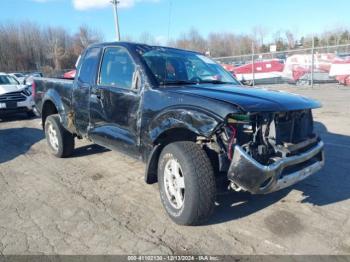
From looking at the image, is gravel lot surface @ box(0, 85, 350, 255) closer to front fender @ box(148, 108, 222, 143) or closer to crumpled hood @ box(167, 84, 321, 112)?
front fender @ box(148, 108, 222, 143)

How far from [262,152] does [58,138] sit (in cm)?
402

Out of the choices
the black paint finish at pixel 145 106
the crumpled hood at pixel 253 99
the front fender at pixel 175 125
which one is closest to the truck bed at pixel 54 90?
the black paint finish at pixel 145 106

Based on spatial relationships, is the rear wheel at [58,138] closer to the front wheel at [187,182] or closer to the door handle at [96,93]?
the door handle at [96,93]

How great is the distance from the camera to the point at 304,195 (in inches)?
170

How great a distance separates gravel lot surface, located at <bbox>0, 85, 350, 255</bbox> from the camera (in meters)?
3.21

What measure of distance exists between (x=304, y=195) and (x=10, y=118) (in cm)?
1085

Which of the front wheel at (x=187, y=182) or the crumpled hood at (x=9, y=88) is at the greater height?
the crumpled hood at (x=9, y=88)

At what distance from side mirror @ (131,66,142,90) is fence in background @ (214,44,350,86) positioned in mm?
14056

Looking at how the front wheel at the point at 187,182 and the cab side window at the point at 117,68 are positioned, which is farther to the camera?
the cab side window at the point at 117,68

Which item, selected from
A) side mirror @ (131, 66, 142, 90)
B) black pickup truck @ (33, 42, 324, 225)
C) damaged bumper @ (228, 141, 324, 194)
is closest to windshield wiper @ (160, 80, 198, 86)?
black pickup truck @ (33, 42, 324, 225)

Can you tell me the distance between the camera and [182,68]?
4410 mm

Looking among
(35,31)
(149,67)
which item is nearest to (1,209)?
(149,67)

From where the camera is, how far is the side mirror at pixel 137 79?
402 cm

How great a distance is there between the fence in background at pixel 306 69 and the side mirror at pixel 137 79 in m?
14.1
